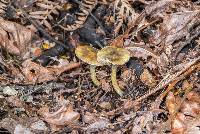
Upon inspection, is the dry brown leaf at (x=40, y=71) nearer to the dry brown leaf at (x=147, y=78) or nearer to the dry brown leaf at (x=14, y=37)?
the dry brown leaf at (x=14, y=37)

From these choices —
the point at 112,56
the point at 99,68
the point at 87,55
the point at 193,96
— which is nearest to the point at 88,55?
the point at 87,55

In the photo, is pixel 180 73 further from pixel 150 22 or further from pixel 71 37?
pixel 71 37

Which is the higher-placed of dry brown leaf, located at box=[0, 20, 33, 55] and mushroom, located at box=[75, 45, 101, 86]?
mushroom, located at box=[75, 45, 101, 86]

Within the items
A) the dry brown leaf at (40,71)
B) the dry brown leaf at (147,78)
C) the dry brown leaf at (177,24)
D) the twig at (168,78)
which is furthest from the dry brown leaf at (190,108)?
the dry brown leaf at (40,71)

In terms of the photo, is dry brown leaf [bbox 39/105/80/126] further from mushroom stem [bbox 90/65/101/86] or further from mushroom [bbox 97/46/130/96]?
mushroom [bbox 97/46/130/96]

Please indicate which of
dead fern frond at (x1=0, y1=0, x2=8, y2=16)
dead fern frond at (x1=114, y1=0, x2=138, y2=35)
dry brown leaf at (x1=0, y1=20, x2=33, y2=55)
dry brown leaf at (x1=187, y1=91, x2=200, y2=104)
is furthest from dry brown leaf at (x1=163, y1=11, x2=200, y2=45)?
dead fern frond at (x1=0, y1=0, x2=8, y2=16)

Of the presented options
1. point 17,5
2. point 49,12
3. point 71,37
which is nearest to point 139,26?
point 71,37
